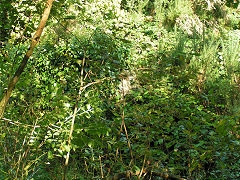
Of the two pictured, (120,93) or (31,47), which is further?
(120,93)

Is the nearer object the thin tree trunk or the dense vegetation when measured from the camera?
the thin tree trunk

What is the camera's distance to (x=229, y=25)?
7.36 metres

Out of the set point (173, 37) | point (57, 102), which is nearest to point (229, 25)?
point (173, 37)

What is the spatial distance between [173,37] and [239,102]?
3.02 meters

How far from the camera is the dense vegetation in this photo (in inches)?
64.8

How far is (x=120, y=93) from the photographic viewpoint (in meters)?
3.89

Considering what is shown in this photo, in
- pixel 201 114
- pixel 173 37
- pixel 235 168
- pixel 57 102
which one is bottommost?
pixel 235 168

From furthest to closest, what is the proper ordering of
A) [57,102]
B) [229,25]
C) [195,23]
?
[229,25] < [195,23] < [57,102]

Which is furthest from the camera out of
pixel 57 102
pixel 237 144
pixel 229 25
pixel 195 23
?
pixel 229 25

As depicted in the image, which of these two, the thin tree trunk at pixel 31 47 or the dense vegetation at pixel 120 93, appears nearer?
the thin tree trunk at pixel 31 47

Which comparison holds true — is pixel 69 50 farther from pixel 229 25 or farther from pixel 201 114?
pixel 229 25

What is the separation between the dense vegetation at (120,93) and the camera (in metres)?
1.65

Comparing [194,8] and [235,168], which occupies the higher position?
[194,8]

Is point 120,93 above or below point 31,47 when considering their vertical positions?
below
